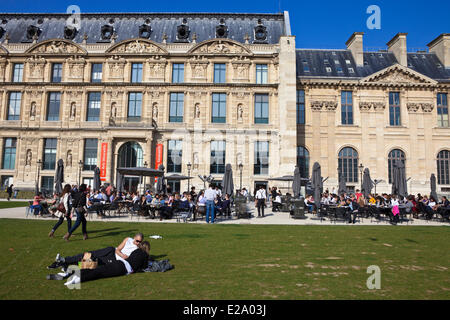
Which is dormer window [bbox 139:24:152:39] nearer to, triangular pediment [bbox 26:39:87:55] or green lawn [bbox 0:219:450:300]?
triangular pediment [bbox 26:39:87:55]

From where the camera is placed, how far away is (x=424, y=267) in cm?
668

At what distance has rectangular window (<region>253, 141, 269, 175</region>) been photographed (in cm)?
3450

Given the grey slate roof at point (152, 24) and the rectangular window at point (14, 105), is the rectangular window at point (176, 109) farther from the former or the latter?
the rectangular window at point (14, 105)

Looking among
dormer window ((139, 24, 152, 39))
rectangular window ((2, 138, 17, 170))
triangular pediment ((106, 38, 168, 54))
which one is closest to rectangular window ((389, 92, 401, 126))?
triangular pediment ((106, 38, 168, 54))

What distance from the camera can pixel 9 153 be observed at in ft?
115

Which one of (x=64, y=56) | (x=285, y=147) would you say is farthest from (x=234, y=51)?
(x=64, y=56)

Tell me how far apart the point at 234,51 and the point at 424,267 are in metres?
32.4

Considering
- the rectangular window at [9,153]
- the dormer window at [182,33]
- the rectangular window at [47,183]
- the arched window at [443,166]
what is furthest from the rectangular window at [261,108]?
the rectangular window at [9,153]

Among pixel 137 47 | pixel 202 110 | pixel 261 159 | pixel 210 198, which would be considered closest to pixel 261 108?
pixel 261 159

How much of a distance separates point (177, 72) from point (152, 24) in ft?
28.0

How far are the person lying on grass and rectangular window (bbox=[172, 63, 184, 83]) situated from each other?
30982mm

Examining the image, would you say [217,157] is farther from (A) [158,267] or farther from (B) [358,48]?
(A) [158,267]
